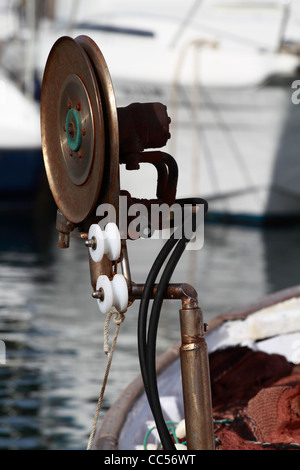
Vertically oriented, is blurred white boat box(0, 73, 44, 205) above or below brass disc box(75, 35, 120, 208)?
above

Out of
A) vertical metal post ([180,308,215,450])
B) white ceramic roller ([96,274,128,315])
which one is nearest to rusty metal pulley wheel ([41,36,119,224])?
white ceramic roller ([96,274,128,315])

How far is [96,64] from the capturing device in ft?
7.97

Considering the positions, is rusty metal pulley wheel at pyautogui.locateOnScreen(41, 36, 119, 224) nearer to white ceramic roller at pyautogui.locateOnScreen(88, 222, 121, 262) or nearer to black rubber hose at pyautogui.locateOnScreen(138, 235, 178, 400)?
white ceramic roller at pyautogui.locateOnScreen(88, 222, 121, 262)

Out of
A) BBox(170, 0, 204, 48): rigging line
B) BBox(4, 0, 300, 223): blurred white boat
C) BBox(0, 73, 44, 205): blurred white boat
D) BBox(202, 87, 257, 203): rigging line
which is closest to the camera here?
BBox(4, 0, 300, 223): blurred white boat

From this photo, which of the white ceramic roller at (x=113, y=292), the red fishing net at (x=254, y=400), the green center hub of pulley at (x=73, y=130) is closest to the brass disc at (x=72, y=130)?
the green center hub of pulley at (x=73, y=130)

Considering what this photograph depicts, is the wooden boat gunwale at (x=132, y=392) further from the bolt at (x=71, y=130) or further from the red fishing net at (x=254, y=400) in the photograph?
the bolt at (x=71, y=130)

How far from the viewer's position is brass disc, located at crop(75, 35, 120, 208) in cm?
236

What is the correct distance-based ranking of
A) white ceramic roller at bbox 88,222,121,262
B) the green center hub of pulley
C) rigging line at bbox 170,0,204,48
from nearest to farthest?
white ceramic roller at bbox 88,222,121,262
the green center hub of pulley
rigging line at bbox 170,0,204,48

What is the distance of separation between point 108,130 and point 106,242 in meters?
0.30

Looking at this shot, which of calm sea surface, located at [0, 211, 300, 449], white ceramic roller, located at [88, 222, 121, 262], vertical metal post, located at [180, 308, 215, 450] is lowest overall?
vertical metal post, located at [180, 308, 215, 450]

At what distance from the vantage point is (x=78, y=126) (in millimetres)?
2457

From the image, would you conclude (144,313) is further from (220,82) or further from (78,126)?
(220,82)

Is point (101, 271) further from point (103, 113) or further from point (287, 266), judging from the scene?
point (287, 266)
